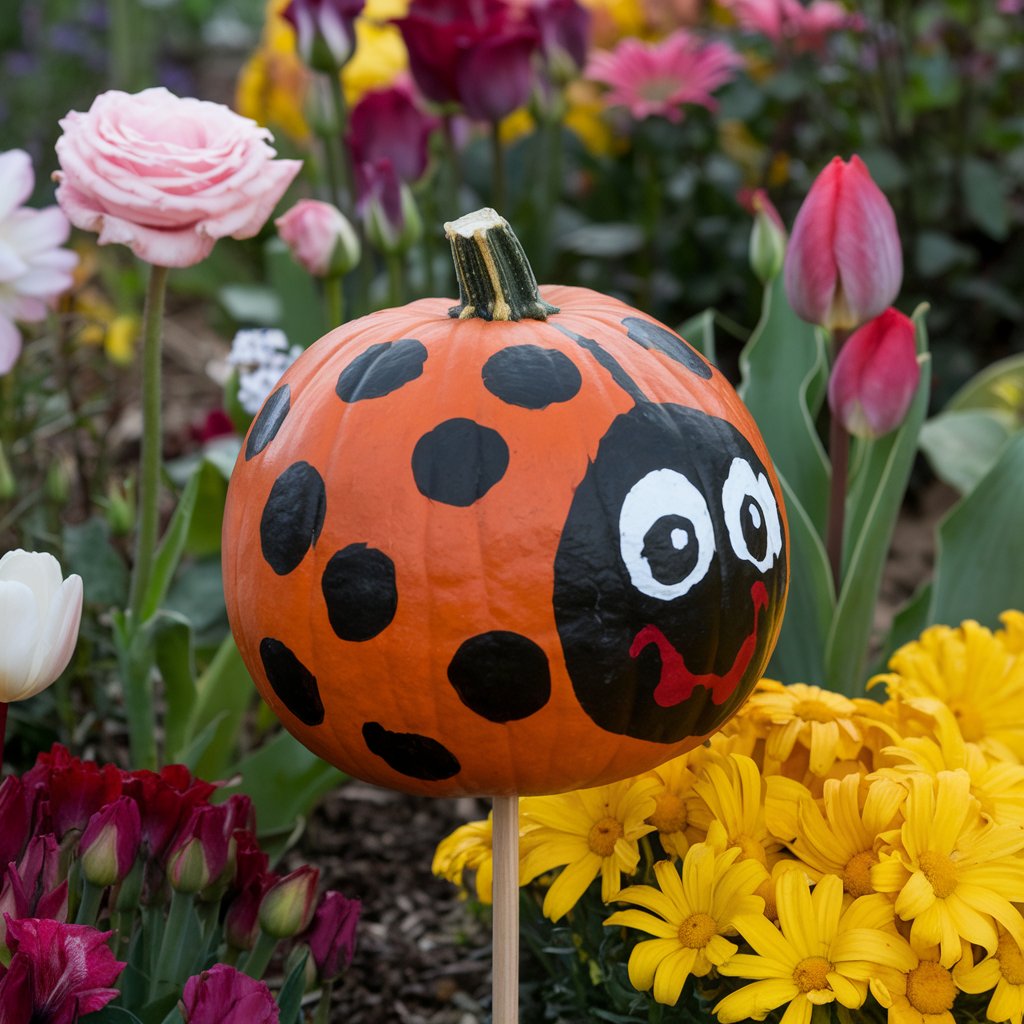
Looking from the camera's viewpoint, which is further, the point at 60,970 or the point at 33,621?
the point at 33,621

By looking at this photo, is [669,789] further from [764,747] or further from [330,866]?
[330,866]

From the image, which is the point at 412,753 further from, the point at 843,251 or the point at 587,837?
the point at 843,251

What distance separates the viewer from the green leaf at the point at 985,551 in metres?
1.72

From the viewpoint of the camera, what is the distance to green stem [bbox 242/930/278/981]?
120 centimetres

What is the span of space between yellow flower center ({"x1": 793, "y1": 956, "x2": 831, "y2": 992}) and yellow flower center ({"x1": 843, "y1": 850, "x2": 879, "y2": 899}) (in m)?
0.09

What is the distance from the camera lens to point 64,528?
191cm

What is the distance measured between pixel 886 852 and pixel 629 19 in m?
3.00

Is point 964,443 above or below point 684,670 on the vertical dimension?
below

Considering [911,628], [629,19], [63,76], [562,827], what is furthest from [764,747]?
[63,76]

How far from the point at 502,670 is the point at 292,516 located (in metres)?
0.20

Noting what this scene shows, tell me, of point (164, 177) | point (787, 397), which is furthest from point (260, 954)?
point (787, 397)

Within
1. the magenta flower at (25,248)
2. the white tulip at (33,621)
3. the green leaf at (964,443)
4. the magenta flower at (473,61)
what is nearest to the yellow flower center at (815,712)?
the white tulip at (33,621)

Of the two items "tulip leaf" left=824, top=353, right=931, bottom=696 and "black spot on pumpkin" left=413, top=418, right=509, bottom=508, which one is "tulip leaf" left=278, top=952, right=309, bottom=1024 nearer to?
"black spot on pumpkin" left=413, top=418, right=509, bottom=508

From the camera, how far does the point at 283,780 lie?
5.45 feet
